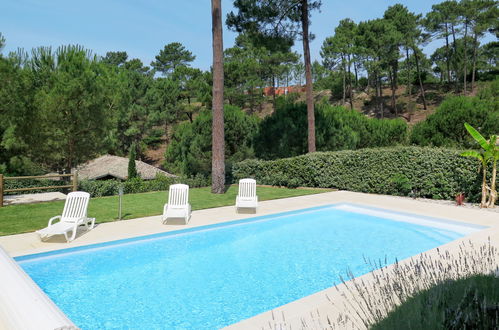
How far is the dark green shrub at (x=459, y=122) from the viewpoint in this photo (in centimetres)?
2069

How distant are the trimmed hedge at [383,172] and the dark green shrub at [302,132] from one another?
4.03 meters

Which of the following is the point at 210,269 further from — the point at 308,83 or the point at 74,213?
the point at 308,83

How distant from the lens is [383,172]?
1509cm

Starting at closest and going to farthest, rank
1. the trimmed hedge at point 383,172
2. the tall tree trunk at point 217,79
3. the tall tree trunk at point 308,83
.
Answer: the trimmed hedge at point 383,172 < the tall tree trunk at point 217,79 < the tall tree trunk at point 308,83

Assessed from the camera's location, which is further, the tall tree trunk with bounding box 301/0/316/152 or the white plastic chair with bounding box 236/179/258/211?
the tall tree trunk with bounding box 301/0/316/152

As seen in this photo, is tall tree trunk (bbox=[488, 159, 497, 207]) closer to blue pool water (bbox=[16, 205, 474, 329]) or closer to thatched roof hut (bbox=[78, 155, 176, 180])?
blue pool water (bbox=[16, 205, 474, 329])

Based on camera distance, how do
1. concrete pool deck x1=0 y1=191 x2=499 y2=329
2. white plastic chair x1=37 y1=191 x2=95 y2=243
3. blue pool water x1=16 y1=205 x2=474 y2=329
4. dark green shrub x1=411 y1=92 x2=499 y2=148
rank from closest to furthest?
concrete pool deck x1=0 y1=191 x2=499 y2=329 < blue pool water x1=16 y1=205 x2=474 y2=329 < white plastic chair x1=37 y1=191 x2=95 y2=243 < dark green shrub x1=411 y1=92 x2=499 y2=148

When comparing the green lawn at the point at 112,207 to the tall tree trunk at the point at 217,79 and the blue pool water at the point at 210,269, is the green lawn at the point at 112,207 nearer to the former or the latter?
the tall tree trunk at the point at 217,79

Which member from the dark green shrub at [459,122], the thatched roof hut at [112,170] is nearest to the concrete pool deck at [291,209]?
the dark green shrub at [459,122]

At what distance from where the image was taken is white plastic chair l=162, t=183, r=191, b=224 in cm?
950

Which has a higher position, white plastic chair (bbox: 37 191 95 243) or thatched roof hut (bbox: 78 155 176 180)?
white plastic chair (bbox: 37 191 95 243)

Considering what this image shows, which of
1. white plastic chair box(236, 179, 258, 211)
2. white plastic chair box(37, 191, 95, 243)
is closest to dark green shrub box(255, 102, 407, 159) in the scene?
white plastic chair box(236, 179, 258, 211)

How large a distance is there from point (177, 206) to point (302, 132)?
547 inches

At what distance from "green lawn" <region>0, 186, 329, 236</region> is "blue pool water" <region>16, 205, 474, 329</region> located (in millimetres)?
2653
